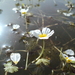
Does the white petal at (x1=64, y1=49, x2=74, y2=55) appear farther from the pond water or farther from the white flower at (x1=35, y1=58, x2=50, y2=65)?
the white flower at (x1=35, y1=58, x2=50, y2=65)

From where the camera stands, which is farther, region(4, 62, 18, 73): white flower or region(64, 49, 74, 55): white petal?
region(64, 49, 74, 55): white petal

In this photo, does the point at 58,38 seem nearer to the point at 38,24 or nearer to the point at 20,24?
the point at 38,24

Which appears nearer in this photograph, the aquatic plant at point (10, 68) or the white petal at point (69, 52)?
the aquatic plant at point (10, 68)

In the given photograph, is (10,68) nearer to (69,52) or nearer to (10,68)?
(10,68)

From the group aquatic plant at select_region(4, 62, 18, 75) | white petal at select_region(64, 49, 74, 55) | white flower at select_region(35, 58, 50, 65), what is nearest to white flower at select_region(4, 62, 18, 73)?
aquatic plant at select_region(4, 62, 18, 75)

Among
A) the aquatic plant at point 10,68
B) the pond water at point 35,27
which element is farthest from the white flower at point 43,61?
the aquatic plant at point 10,68

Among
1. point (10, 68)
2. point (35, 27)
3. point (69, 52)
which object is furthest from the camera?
point (35, 27)

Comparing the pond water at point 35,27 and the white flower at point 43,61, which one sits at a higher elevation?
the pond water at point 35,27

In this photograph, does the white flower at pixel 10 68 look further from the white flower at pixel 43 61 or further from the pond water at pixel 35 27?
the white flower at pixel 43 61

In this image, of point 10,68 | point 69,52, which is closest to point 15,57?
point 10,68
